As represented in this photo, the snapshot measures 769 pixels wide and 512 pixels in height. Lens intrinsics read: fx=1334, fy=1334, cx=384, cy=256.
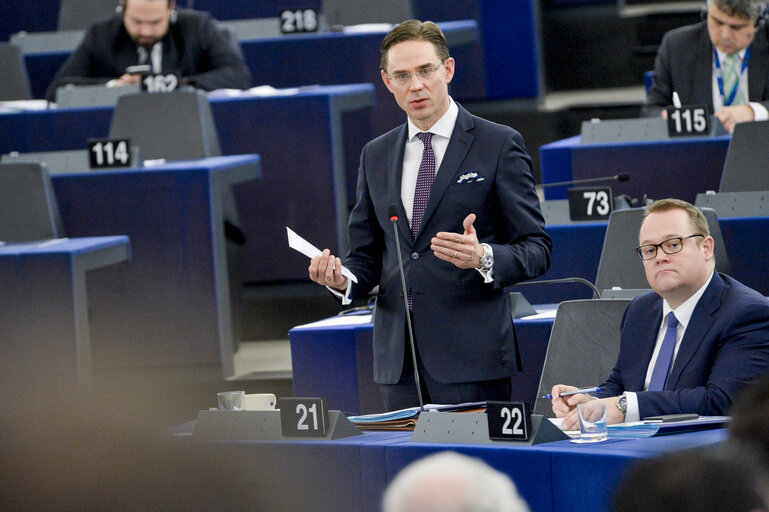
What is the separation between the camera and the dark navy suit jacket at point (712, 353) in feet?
8.04

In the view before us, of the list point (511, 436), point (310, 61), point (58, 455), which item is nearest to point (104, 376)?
point (310, 61)

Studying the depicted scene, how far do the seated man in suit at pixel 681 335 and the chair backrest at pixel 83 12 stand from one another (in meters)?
4.77

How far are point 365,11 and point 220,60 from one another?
1044mm

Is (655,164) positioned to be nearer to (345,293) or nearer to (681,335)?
(681,335)

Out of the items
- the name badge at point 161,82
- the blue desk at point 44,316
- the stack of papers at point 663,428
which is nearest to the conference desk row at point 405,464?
the stack of papers at point 663,428

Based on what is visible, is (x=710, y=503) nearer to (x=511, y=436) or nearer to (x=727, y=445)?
(x=727, y=445)

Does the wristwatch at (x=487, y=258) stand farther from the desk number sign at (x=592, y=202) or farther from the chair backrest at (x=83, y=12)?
the chair backrest at (x=83, y=12)

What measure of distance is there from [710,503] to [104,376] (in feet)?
13.2

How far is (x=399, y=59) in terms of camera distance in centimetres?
262

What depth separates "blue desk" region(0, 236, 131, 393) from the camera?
165 inches

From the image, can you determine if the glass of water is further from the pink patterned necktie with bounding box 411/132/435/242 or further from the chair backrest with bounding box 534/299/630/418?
the chair backrest with bounding box 534/299/630/418

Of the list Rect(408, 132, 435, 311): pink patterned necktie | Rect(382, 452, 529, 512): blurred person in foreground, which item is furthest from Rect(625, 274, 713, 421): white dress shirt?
Rect(382, 452, 529, 512): blurred person in foreground

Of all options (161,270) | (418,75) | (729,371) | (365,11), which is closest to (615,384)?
(729,371)

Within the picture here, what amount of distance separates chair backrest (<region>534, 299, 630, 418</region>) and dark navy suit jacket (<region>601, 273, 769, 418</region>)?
0.33m
